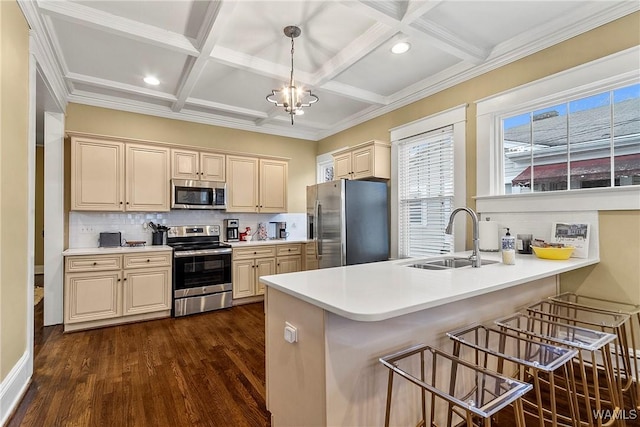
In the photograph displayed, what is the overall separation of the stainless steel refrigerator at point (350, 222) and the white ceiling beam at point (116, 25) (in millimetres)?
2145

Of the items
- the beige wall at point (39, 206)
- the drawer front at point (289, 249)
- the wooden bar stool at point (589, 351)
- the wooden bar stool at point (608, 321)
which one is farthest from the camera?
the beige wall at point (39, 206)

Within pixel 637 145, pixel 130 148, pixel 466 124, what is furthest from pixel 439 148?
pixel 130 148

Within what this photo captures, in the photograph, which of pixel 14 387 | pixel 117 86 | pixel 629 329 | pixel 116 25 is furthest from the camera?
pixel 117 86

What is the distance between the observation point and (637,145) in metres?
2.27

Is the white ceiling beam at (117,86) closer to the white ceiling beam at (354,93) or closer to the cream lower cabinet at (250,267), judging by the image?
the white ceiling beam at (354,93)

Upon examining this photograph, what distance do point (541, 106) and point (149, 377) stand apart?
395 cm

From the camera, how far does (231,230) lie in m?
4.77

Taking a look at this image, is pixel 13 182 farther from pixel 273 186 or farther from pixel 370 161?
pixel 370 161

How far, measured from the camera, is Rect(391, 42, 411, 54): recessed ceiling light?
109 inches

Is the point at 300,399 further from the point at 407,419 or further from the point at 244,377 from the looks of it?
the point at 244,377

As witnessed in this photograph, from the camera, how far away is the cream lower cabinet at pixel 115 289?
3.32 m

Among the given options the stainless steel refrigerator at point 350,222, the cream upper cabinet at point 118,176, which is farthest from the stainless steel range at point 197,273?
the stainless steel refrigerator at point 350,222

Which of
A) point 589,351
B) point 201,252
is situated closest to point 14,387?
point 201,252

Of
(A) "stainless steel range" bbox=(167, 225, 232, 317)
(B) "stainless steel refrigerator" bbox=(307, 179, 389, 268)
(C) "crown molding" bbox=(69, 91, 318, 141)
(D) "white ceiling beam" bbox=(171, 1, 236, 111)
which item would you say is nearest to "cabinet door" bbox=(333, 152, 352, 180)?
(B) "stainless steel refrigerator" bbox=(307, 179, 389, 268)
